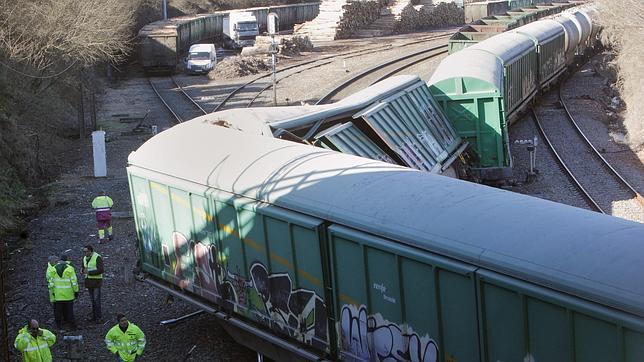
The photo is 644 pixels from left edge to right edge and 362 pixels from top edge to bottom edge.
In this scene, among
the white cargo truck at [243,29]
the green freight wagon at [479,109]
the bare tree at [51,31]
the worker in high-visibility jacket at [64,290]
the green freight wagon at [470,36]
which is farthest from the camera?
the white cargo truck at [243,29]

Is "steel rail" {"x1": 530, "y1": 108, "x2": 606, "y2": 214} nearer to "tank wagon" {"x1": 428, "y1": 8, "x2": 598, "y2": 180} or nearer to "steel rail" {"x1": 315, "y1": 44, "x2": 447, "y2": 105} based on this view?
"tank wagon" {"x1": 428, "y1": 8, "x2": 598, "y2": 180}

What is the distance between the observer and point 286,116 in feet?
45.6

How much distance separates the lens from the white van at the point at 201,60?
139 ft

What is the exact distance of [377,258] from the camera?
324 inches

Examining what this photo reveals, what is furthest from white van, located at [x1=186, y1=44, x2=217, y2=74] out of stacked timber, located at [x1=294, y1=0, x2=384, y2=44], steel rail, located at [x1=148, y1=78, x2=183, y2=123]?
stacked timber, located at [x1=294, y1=0, x2=384, y2=44]

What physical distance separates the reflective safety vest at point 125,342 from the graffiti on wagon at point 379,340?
320 cm

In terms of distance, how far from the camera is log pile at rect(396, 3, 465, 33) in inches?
2303

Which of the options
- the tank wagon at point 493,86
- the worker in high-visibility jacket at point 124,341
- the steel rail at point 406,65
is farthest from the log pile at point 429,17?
the worker in high-visibility jacket at point 124,341

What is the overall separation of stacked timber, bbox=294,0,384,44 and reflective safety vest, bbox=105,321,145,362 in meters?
43.2

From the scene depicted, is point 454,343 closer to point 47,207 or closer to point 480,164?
point 480,164

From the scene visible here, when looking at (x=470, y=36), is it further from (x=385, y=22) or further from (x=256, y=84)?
(x=385, y=22)

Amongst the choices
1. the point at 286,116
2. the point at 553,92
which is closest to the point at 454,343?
the point at 286,116

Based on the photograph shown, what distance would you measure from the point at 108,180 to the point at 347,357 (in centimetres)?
1491

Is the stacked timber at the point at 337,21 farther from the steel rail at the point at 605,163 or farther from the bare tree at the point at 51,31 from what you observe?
the steel rail at the point at 605,163
